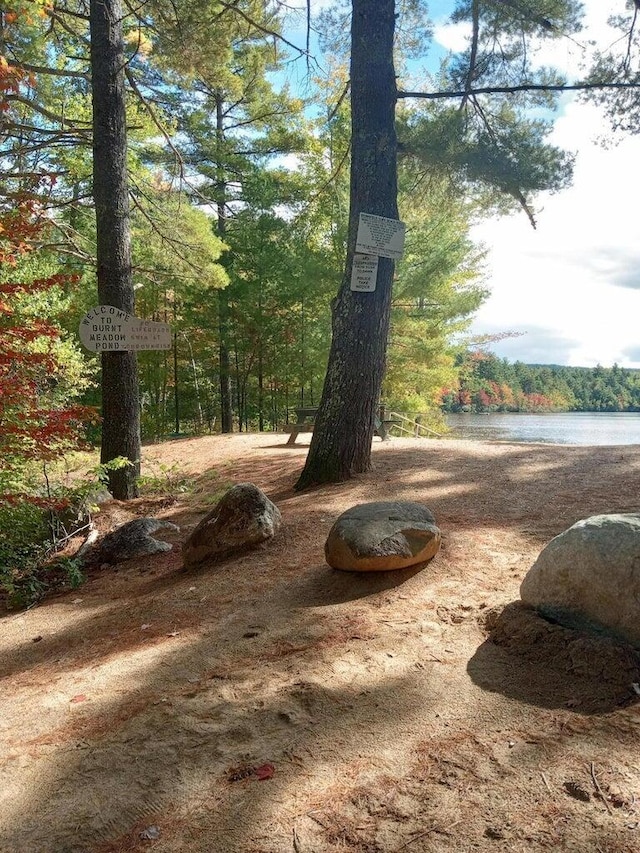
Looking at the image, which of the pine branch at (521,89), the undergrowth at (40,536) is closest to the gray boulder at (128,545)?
the undergrowth at (40,536)

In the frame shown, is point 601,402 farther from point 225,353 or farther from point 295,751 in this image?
point 295,751

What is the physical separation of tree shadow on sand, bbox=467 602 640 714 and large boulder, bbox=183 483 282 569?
227 cm

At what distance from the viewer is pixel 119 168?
6.42 m

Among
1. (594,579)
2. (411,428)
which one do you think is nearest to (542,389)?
(411,428)

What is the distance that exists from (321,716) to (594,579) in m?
1.37

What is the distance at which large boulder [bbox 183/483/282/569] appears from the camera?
174 inches

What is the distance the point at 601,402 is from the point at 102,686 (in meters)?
37.8

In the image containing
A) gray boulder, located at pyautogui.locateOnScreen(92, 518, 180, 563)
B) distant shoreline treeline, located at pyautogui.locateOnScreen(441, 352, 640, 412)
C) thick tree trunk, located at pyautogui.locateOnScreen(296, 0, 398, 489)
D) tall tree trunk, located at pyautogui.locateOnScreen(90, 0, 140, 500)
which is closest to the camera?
gray boulder, located at pyautogui.locateOnScreen(92, 518, 180, 563)

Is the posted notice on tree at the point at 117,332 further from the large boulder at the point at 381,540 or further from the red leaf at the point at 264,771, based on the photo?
the red leaf at the point at 264,771

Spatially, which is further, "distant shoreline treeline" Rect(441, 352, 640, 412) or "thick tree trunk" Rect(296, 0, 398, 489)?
"distant shoreline treeline" Rect(441, 352, 640, 412)

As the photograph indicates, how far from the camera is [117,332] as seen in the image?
6273 mm

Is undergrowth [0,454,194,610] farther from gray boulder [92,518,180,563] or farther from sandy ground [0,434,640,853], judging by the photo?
sandy ground [0,434,640,853]

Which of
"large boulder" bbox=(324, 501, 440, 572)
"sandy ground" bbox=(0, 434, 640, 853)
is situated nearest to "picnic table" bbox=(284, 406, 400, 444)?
"large boulder" bbox=(324, 501, 440, 572)

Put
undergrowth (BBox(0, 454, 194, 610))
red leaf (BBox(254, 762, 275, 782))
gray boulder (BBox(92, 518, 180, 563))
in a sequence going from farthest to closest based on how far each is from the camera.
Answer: gray boulder (BBox(92, 518, 180, 563)) → undergrowth (BBox(0, 454, 194, 610)) → red leaf (BBox(254, 762, 275, 782))
